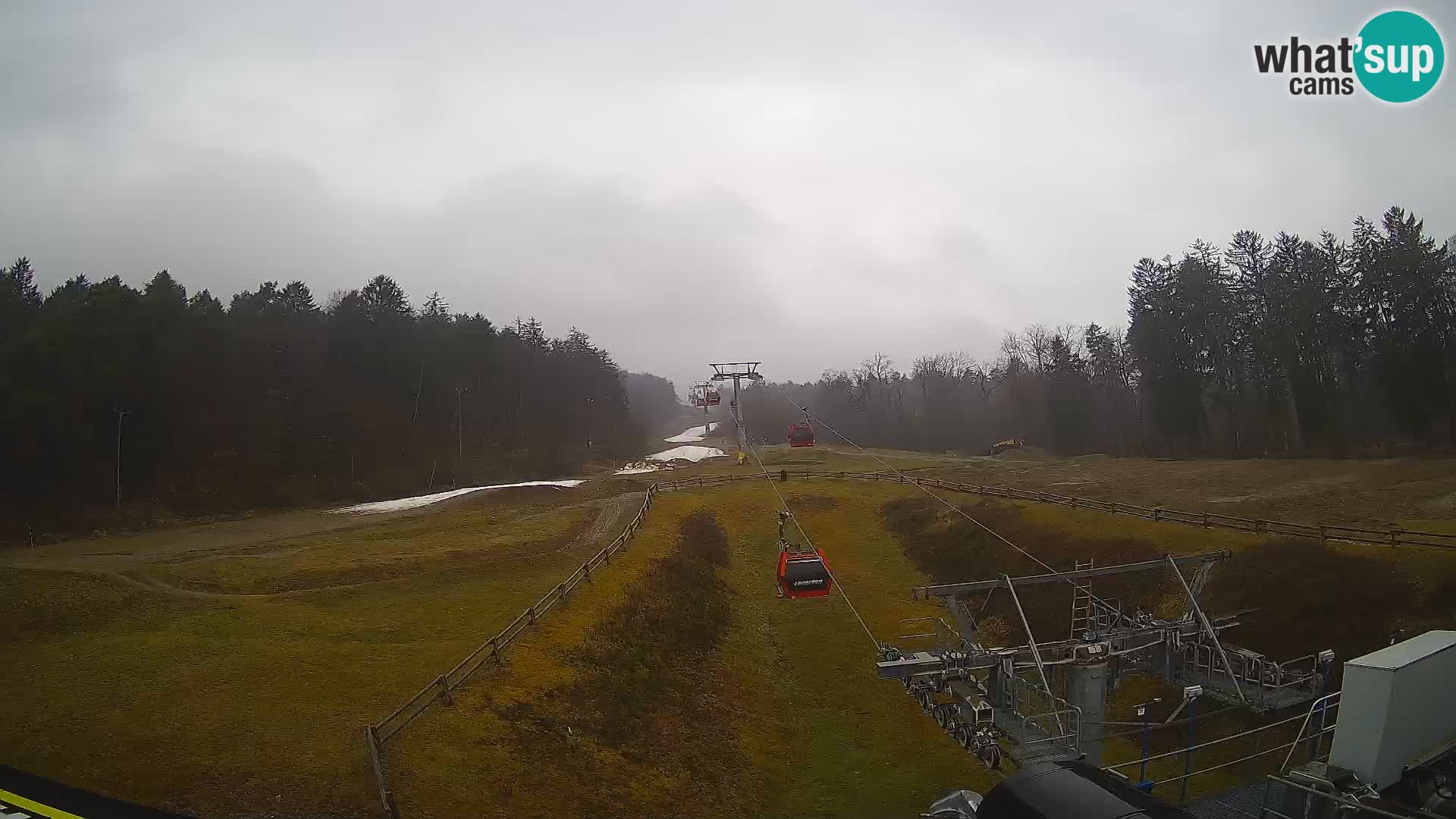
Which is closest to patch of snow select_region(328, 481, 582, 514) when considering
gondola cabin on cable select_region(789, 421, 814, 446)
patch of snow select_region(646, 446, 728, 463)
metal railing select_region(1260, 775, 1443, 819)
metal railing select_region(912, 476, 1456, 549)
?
gondola cabin on cable select_region(789, 421, 814, 446)

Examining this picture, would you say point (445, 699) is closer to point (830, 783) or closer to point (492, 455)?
point (830, 783)

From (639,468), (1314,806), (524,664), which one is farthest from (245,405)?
(1314,806)

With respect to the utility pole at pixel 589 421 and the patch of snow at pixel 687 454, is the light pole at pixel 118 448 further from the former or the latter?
the utility pole at pixel 589 421

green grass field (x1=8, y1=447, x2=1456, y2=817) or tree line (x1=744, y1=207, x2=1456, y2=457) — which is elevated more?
tree line (x1=744, y1=207, x2=1456, y2=457)

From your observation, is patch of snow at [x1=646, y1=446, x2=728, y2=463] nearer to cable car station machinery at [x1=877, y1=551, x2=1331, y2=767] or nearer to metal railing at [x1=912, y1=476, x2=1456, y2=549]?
metal railing at [x1=912, y1=476, x2=1456, y2=549]

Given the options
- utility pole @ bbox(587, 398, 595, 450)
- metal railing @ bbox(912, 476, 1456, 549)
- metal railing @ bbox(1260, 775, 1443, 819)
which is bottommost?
metal railing @ bbox(1260, 775, 1443, 819)

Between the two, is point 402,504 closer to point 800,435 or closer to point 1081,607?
point 800,435
